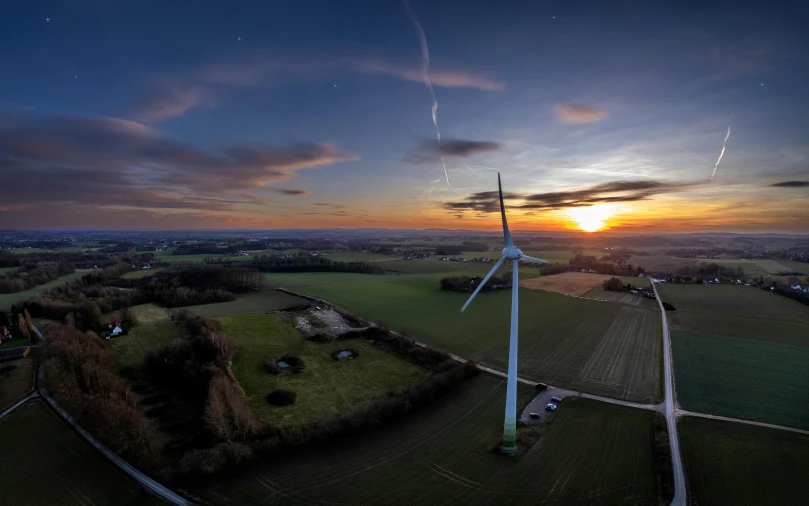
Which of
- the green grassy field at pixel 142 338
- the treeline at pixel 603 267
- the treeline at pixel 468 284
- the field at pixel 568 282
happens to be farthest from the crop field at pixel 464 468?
the treeline at pixel 603 267

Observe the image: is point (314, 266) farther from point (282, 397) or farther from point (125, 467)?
point (125, 467)

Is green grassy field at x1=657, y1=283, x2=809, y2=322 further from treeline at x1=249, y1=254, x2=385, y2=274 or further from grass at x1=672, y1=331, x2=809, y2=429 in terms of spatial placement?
treeline at x1=249, y1=254, x2=385, y2=274

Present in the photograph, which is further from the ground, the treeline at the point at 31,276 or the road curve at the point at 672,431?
the treeline at the point at 31,276

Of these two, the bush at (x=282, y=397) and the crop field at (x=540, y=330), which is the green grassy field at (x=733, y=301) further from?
the bush at (x=282, y=397)

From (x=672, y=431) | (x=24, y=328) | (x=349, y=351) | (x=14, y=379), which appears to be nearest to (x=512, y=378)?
(x=672, y=431)

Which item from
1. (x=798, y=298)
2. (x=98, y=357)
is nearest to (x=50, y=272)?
(x=98, y=357)

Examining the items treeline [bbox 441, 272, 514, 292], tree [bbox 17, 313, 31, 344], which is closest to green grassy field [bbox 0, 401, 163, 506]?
tree [bbox 17, 313, 31, 344]

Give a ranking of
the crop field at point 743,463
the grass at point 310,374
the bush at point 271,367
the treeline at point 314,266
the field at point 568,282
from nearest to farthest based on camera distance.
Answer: the crop field at point 743,463 < the grass at point 310,374 < the bush at point 271,367 < the field at point 568,282 < the treeline at point 314,266
